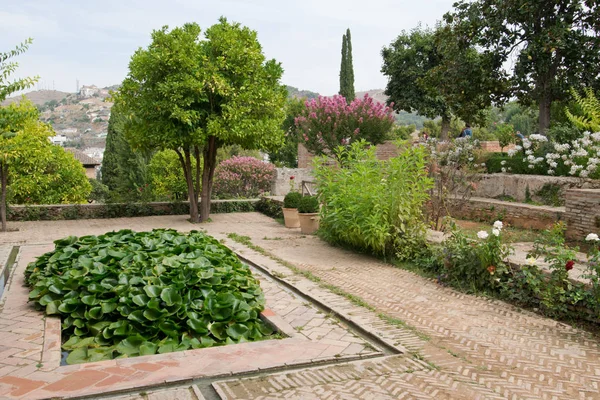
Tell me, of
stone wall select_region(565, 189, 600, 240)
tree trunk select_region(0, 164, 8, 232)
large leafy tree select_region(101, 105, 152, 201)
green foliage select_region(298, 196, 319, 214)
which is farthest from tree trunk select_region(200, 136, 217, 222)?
large leafy tree select_region(101, 105, 152, 201)

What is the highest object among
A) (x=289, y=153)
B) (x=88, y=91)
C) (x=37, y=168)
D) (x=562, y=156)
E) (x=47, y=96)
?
(x=88, y=91)

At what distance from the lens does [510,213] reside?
1155cm

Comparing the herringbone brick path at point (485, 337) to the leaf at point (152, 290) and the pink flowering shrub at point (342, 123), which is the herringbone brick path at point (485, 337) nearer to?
the leaf at point (152, 290)

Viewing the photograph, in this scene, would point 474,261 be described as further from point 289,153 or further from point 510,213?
point 289,153

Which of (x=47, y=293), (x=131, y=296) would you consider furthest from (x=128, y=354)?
(x=47, y=293)

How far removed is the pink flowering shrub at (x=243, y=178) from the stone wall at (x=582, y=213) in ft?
36.0

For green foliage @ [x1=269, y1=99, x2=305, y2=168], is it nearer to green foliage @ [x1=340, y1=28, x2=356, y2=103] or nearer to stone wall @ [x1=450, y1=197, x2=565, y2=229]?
green foliage @ [x1=340, y1=28, x2=356, y2=103]

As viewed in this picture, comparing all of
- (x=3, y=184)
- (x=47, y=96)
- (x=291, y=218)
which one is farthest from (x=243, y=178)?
(x=47, y=96)

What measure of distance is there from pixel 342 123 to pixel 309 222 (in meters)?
9.47

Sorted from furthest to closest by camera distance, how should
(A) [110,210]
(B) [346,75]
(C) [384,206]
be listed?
(B) [346,75] < (A) [110,210] < (C) [384,206]

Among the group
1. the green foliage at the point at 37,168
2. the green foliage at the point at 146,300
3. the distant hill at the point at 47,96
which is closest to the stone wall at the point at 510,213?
the green foliage at the point at 146,300

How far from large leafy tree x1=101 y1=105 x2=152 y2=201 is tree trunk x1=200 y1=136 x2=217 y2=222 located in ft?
28.0

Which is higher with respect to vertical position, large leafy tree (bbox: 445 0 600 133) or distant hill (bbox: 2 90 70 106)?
distant hill (bbox: 2 90 70 106)

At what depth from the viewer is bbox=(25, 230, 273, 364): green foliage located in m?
4.81
